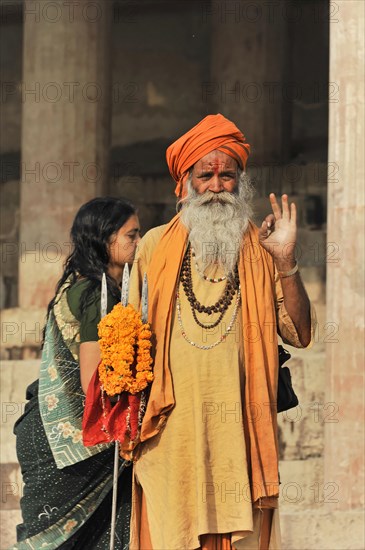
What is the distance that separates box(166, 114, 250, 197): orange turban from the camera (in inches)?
252

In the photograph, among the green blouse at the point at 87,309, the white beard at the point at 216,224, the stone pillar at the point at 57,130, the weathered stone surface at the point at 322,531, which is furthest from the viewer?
the stone pillar at the point at 57,130

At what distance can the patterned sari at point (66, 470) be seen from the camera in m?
6.85

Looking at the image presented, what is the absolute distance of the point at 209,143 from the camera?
252 inches

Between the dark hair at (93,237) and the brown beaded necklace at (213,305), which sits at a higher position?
the dark hair at (93,237)

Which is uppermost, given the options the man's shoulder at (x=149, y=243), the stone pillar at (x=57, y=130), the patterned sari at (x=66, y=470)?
the stone pillar at (x=57, y=130)

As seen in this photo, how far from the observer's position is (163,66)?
1872cm

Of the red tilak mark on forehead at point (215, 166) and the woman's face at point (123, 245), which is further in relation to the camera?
the woman's face at point (123, 245)

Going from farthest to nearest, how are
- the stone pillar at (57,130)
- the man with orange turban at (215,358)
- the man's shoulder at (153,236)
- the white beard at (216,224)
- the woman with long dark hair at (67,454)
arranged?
the stone pillar at (57,130) → the woman with long dark hair at (67,454) → the man's shoulder at (153,236) → the white beard at (216,224) → the man with orange turban at (215,358)

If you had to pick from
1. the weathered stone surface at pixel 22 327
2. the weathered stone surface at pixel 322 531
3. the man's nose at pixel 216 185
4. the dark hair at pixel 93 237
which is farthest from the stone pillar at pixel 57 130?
the man's nose at pixel 216 185

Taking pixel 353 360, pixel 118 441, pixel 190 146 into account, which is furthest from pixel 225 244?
pixel 353 360

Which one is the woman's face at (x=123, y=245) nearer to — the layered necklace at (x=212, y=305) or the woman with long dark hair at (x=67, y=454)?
the woman with long dark hair at (x=67, y=454)

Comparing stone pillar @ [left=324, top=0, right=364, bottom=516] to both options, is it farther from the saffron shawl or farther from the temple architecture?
the saffron shawl

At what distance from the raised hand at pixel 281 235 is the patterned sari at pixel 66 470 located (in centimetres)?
112

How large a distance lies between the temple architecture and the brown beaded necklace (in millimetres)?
2935
